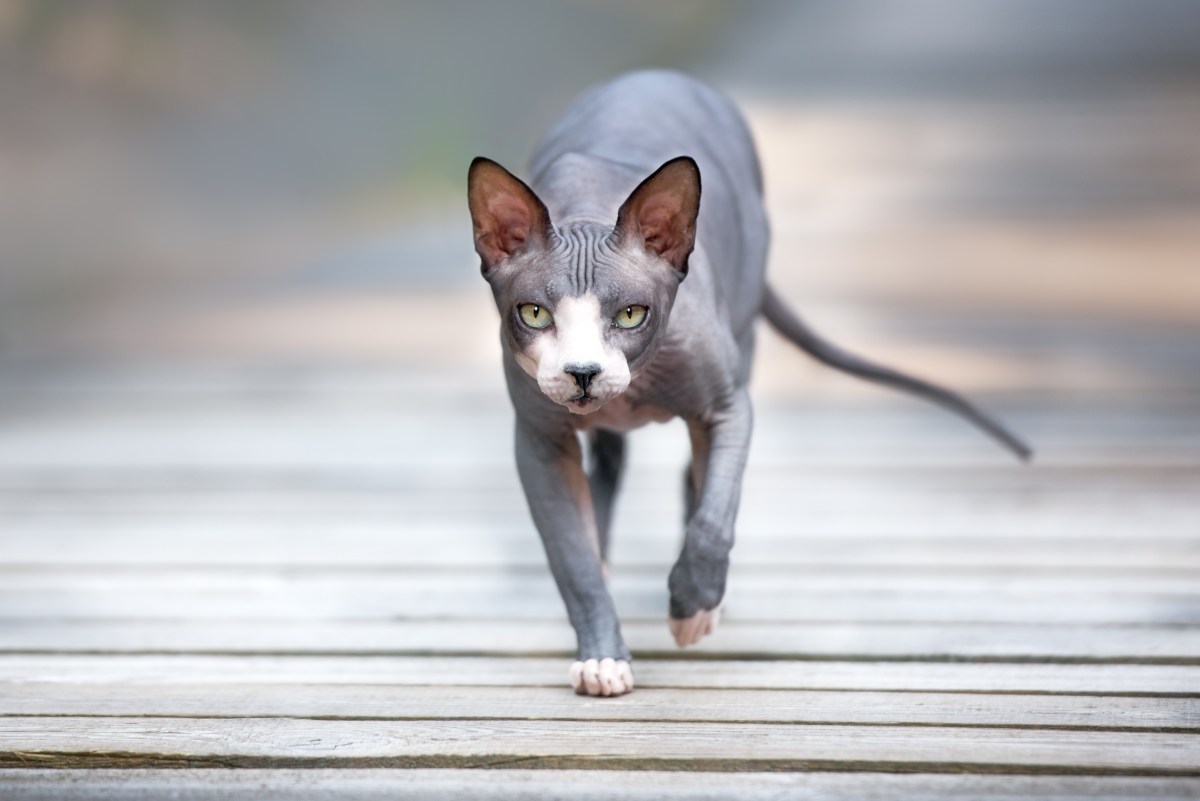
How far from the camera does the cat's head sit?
2.13 meters

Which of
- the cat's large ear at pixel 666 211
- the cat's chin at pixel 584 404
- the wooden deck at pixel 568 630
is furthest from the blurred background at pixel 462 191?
the cat's chin at pixel 584 404

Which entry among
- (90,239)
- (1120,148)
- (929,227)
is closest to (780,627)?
(929,227)

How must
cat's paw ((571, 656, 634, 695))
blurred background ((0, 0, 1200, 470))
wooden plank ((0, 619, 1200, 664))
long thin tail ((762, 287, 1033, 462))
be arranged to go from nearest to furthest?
cat's paw ((571, 656, 634, 695)) → wooden plank ((0, 619, 1200, 664)) → long thin tail ((762, 287, 1033, 462)) → blurred background ((0, 0, 1200, 470))

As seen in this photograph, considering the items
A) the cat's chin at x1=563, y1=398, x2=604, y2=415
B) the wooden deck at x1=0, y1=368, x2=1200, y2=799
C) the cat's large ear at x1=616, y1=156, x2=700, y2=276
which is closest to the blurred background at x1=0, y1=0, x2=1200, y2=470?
the wooden deck at x1=0, y1=368, x2=1200, y2=799

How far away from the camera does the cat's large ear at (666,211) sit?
87.1 inches

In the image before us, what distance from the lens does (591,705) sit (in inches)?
94.3

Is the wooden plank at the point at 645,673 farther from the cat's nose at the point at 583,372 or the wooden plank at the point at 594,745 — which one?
the cat's nose at the point at 583,372

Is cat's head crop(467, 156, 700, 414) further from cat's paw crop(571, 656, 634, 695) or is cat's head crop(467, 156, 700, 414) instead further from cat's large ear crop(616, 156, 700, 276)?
cat's paw crop(571, 656, 634, 695)

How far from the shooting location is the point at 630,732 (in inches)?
89.7

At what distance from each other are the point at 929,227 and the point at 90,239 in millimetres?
3637

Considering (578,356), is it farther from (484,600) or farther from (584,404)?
(484,600)

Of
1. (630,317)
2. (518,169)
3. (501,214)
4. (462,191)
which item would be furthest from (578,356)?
(462,191)

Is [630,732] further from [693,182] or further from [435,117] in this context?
[435,117]

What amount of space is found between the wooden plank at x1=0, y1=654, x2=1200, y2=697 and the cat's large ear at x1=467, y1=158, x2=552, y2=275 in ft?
2.28
